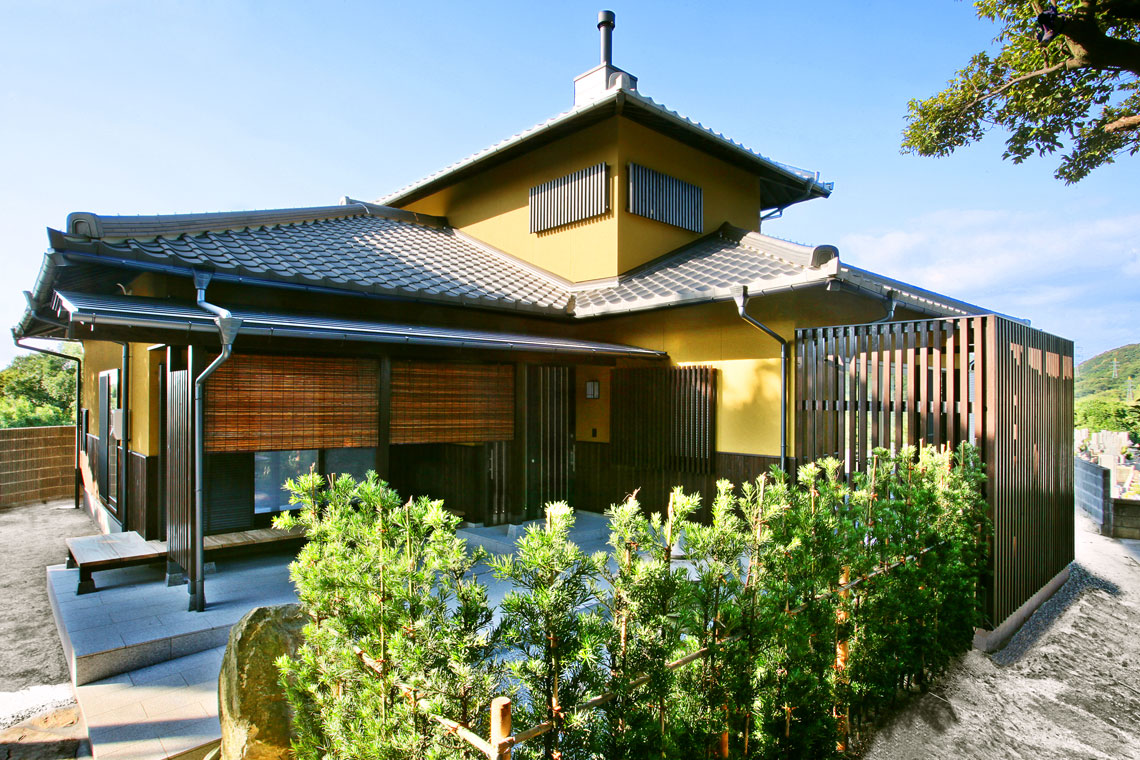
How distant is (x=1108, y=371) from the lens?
48312 mm

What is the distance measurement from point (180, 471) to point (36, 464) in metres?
10.7

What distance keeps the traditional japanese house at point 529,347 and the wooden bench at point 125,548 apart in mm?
331

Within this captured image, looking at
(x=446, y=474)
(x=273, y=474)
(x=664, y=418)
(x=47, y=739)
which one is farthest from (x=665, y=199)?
(x=47, y=739)

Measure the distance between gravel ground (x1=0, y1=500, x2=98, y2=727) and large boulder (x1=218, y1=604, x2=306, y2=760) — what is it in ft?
7.99

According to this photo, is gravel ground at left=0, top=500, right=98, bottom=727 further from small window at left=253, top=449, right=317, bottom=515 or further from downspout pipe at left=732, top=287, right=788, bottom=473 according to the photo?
downspout pipe at left=732, top=287, right=788, bottom=473

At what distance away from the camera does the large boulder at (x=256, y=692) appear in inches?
111

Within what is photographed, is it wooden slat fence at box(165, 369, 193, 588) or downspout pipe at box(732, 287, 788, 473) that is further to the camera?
downspout pipe at box(732, 287, 788, 473)

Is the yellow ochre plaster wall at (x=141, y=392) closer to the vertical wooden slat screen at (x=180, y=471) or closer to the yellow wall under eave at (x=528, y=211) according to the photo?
the vertical wooden slat screen at (x=180, y=471)

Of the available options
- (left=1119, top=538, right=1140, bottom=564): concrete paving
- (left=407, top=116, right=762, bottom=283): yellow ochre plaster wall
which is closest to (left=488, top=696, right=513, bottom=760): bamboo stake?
(left=407, top=116, right=762, bottom=283): yellow ochre plaster wall

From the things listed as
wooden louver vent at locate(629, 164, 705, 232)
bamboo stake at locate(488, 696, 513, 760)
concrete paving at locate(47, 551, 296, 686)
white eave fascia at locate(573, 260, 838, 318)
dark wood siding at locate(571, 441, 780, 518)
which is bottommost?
concrete paving at locate(47, 551, 296, 686)

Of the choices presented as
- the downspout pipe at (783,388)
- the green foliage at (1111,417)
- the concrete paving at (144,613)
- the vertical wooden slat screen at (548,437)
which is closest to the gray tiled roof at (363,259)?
the vertical wooden slat screen at (548,437)

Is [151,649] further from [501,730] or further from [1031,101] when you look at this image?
[1031,101]

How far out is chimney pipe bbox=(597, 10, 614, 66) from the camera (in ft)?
32.9

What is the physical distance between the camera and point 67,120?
16516 mm
